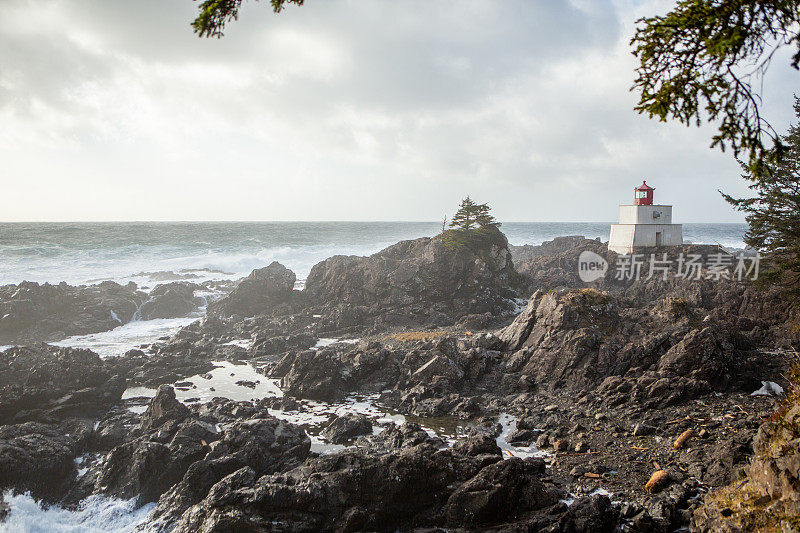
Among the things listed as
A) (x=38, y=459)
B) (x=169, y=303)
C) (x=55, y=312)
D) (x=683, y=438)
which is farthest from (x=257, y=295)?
(x=683, y=438)

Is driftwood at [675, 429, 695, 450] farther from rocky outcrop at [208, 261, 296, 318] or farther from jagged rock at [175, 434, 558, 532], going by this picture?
rocky outcrop at [208, 261, 296, 318]

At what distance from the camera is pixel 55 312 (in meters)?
28.8

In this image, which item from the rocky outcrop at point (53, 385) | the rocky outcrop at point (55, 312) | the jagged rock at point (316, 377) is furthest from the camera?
the rocky outcrop at point (55, 312)

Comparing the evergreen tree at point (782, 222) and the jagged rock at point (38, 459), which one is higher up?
the evergreen tree at point (782, 222)

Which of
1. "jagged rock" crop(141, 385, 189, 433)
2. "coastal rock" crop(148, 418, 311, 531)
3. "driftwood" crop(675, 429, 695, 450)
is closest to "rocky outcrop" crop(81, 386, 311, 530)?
"coastal rock" crop(148, 418, 311, 531)

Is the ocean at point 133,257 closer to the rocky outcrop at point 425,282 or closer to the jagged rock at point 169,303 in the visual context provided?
the jagged rock at point 169,303

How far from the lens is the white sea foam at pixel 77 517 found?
912 cm

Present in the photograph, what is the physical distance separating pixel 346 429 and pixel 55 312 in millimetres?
25843

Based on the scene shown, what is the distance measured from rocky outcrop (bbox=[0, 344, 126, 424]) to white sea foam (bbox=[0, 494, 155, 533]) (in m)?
4.94

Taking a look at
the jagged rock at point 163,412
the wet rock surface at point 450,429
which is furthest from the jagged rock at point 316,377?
the jagged rock at point 163,412

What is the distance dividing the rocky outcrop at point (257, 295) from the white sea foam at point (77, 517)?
71.3 feet

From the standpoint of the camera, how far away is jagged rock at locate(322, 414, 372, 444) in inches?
500

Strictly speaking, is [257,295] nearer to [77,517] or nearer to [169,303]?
[169,303]

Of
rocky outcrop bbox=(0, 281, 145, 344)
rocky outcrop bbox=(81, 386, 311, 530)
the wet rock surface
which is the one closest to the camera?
the wet rock surface
